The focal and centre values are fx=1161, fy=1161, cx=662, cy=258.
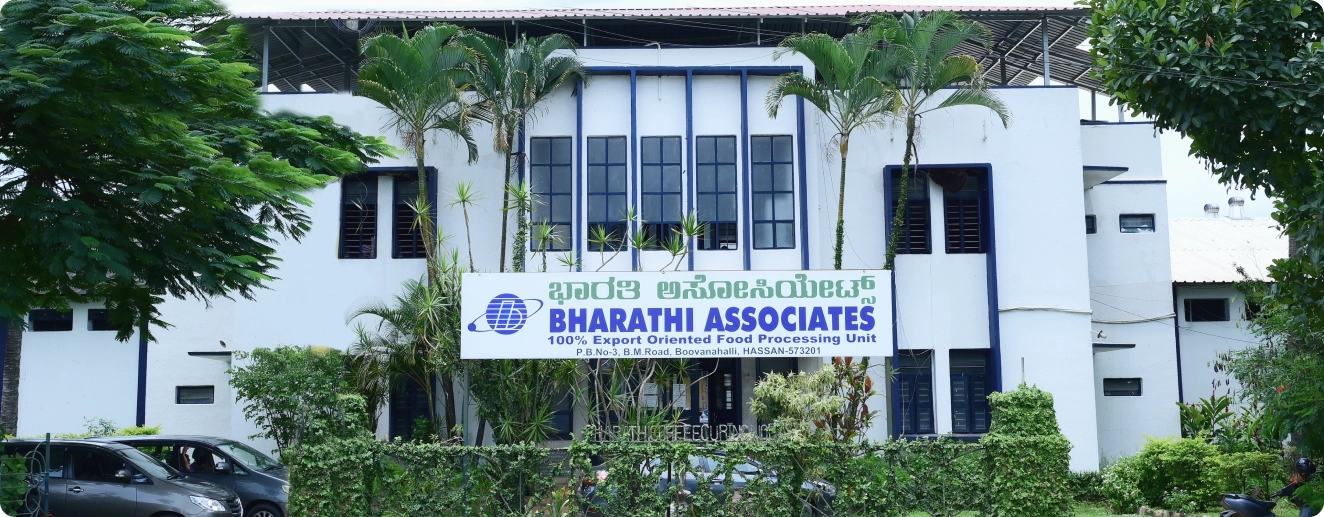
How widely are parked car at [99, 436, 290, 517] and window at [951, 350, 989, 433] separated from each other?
11735 millimetres

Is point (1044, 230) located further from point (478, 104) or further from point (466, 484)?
point (466, 484)

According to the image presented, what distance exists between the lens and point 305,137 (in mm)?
14688

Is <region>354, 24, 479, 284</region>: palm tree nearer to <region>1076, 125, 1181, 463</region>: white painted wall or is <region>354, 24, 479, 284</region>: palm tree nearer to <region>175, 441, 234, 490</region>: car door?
<region>175, 441, 234, 490</region>: car door

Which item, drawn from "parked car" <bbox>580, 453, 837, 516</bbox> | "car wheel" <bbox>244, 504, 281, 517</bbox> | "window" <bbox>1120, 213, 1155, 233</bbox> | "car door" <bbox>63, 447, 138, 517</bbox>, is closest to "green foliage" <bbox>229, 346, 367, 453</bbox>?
"car wheel" <bbox>244, 504, 281, 517</bbox>

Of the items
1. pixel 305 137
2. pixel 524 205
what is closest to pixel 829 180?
pixel 524 205

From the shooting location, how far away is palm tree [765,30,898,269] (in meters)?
19.6

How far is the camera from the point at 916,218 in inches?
858

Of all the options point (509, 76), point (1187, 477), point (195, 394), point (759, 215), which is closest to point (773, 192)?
point (759, 215)

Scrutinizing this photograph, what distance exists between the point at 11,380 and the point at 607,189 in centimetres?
1030

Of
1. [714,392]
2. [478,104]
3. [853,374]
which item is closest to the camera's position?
[853,374]

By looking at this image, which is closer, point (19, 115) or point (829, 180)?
point (19, 115)

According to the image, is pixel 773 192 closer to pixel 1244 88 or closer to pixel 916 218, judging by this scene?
pixel 916 218

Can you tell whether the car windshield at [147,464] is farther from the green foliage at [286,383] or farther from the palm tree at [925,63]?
the palm tree at [925,63]

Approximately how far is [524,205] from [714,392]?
568cm
